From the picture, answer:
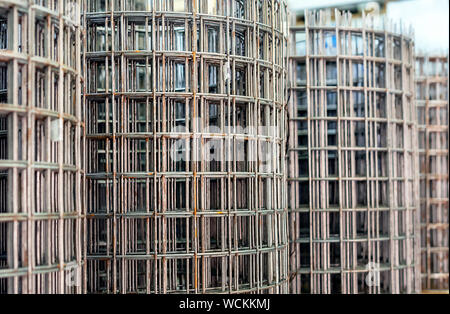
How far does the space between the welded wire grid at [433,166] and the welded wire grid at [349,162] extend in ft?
30.1

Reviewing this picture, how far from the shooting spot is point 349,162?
32188 millimetres

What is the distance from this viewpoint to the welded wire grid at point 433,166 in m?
41.9

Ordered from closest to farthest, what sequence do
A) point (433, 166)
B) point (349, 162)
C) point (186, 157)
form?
point (186, 157), point (349, 162), point (433, 166)

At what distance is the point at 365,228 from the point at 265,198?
9277mm

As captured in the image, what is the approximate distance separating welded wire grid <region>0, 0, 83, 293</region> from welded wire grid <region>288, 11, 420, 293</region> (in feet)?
46.6

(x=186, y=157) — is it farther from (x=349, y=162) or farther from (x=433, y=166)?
(x=433, y=166)

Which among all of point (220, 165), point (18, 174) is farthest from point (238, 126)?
point (18, 174)

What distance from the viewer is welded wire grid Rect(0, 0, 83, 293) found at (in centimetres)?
1795

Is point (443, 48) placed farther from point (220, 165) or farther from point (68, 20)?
point (68, 20)

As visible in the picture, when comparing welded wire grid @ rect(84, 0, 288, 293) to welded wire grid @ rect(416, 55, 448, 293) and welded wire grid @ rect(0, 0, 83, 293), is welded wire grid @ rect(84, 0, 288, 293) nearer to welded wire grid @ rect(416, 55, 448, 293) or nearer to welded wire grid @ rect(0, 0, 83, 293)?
welded wire grid @ rect(0, 0, 83, 293)

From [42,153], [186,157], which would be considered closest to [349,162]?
[186,157]

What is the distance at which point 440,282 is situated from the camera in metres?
42.3

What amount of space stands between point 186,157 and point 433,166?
2548 cm

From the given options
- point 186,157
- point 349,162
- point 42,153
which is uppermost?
point 42,153
